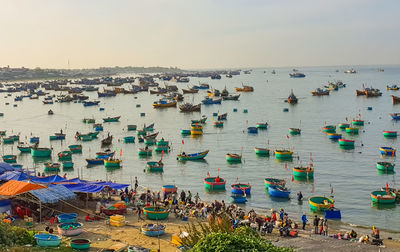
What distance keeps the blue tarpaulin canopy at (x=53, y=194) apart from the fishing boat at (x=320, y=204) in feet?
63.5

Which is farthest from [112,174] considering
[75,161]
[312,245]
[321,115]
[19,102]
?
[19,102]

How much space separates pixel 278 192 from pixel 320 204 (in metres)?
4.80

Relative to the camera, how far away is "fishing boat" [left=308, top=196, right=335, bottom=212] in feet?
116

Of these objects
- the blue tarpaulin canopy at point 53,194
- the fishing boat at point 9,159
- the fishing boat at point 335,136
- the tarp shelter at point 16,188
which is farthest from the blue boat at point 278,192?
the fishing boat at point 9,159

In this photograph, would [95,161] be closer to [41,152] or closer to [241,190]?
[41,152]

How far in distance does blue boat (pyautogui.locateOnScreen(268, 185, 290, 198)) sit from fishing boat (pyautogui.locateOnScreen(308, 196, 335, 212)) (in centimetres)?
347

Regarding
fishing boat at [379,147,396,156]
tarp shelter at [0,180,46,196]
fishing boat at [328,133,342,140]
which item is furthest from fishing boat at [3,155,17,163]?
fishing boat at [379,147,396,156]

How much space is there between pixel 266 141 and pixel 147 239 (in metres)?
45.1

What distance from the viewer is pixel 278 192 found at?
129 feet

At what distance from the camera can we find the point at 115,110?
119938 mm

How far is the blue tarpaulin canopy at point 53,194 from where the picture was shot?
96.3 ft

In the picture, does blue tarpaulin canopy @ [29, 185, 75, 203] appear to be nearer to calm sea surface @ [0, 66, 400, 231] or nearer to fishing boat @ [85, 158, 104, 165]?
calm sea surface @ [0, 66, 400, 231]

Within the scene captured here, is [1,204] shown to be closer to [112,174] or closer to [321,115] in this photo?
[112,174]

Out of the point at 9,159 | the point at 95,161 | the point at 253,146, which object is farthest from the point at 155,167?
the point at 9,159
